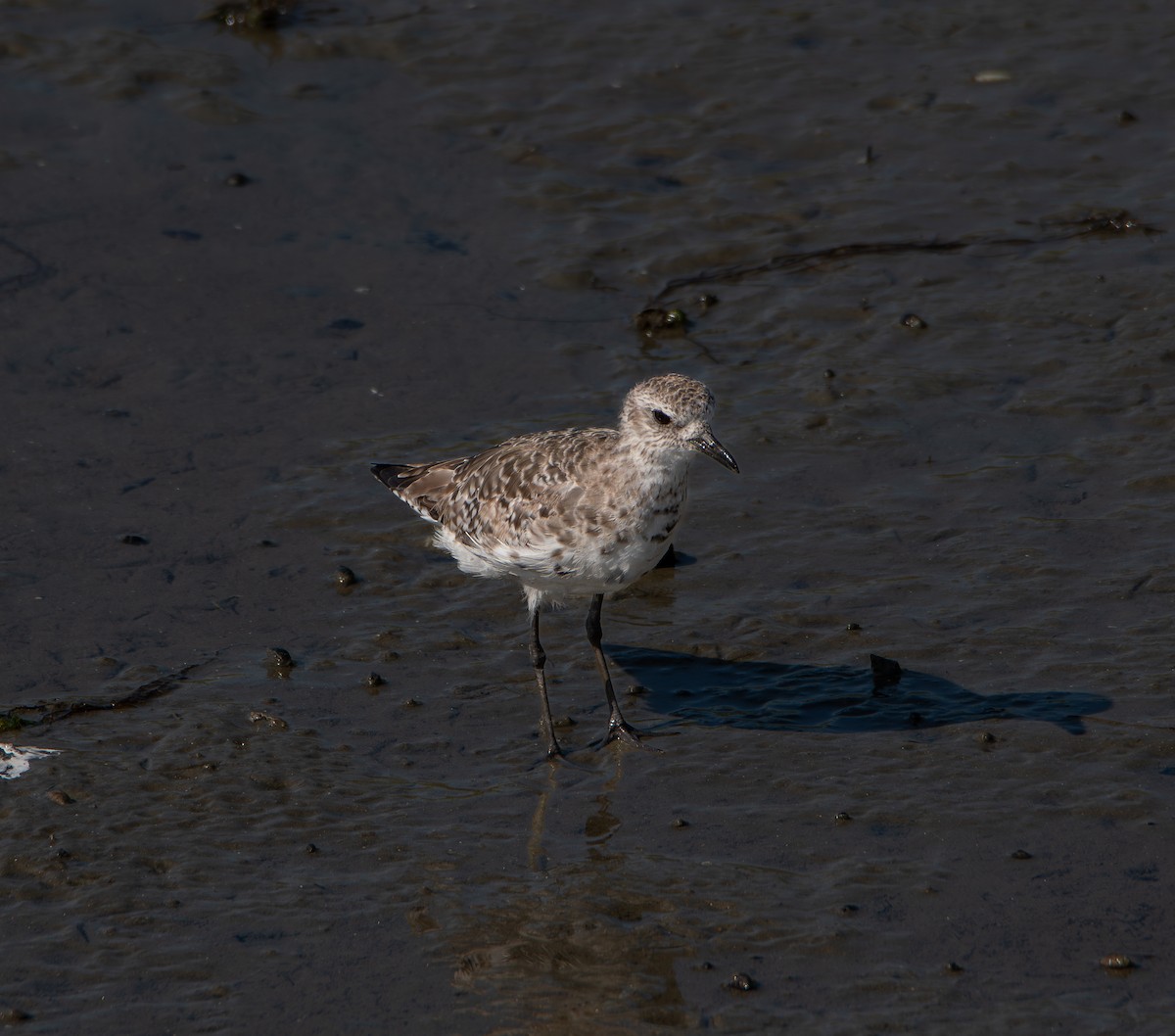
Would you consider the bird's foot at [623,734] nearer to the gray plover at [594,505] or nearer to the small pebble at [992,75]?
the gray plover at [594,505]

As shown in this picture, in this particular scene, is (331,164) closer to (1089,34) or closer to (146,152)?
(146,152)

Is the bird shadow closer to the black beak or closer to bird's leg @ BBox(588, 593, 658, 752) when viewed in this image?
bird's leg @ BBox(588, 593, 658, 752)

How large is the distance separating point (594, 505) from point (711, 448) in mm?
719

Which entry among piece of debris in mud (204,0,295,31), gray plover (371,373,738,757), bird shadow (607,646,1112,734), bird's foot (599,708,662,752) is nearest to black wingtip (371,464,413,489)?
gray plover (371,373,738,757)

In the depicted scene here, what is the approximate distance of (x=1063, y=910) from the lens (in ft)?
25.0

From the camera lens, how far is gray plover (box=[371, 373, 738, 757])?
9.02 metres

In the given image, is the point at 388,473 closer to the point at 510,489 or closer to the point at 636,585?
the point at 510,489

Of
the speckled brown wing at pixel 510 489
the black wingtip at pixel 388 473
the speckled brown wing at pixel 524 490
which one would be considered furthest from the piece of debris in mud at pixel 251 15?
the speckled brown wing at pixel 524 490

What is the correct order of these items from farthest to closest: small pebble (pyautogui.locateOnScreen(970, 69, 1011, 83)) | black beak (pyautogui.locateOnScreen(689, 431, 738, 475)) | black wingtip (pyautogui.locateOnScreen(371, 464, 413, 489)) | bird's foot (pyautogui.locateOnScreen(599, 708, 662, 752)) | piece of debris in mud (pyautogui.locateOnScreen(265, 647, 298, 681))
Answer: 1. small pebble (pyautogui.locateOnScreen(970, 69, 1011, 83))
2. black wingtip (pyautogui.locateOnScreen(371, 464, 413, 489))
3. piece of debris in mud (pyautogui.locateOnScreen(265, 647, 298, 681))
4. bird's foot (pyautogui.locateOnScreen(599, 708, 662, 752))
5. black beak (pyautogui.locateOnScreen(689, 431, 738, 475))

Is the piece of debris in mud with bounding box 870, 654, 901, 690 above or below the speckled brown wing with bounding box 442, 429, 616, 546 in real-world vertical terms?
below

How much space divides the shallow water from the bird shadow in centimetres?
4

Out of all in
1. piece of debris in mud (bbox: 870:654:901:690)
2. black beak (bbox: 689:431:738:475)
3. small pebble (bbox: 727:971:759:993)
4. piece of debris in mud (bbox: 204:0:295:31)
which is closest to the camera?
small pebble (bbox: 727:971:759:993)

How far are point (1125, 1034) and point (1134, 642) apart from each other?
320cm

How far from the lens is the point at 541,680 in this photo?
9422 mm
